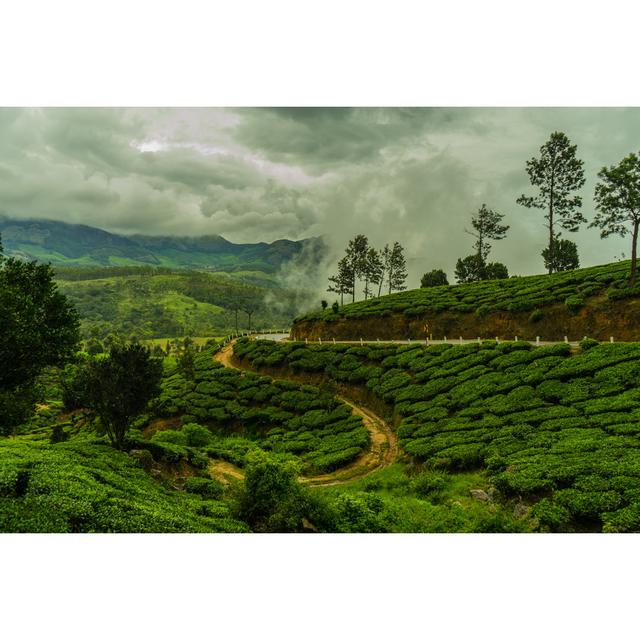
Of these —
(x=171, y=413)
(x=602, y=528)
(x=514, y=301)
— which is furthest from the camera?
(x=171, y=413)

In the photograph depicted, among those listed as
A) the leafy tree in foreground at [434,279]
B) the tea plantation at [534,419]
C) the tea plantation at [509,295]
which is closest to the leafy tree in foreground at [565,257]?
the leafy tree in foreground at [434,279]

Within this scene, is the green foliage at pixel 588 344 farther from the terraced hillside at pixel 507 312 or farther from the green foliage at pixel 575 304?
the green foliage at pixel 575 304

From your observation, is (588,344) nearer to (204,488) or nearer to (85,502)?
(204,488)

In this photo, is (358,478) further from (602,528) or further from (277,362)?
(277,362)

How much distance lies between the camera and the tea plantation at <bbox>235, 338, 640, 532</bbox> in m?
11.6

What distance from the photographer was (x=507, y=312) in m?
37.2

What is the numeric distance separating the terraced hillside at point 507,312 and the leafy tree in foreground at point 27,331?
33517 mm

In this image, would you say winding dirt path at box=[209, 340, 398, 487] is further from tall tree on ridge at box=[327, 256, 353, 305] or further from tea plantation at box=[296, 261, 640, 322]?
tall tree on ridge at box=[327, 256, 353, 305]

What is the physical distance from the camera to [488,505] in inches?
530

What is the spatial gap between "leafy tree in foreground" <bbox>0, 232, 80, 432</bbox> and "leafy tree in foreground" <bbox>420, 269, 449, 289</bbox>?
63.7 metres

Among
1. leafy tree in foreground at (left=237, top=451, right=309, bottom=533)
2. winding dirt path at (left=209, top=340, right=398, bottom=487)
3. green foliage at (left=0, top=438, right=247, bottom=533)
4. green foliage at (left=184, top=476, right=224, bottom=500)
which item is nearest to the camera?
green foliage at (left=0, top=438, right=247, bottom=533)

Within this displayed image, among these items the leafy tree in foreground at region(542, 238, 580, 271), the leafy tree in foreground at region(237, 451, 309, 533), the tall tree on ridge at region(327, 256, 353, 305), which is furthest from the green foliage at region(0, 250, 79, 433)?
the leafy tree in foreground at region(542, 238, 580, 271)

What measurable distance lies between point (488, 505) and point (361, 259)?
65.9m

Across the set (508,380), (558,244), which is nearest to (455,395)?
(508,380)
